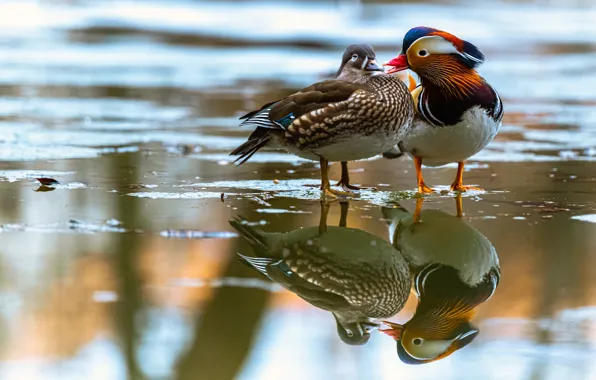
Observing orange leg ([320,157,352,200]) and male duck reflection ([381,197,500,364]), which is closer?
male duck reflection ([381,197,500,364])

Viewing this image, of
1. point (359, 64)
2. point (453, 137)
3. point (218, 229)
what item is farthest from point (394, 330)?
point (359, 64)

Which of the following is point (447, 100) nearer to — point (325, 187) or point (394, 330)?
point (325, 187)

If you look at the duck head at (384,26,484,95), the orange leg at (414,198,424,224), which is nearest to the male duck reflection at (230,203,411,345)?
the orange leg at (414,198,424,224)

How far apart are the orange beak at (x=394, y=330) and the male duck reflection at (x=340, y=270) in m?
0.05

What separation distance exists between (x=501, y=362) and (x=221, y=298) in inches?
41.4

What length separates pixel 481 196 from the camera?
5570 millimetres

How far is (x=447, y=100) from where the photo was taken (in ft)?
18.2

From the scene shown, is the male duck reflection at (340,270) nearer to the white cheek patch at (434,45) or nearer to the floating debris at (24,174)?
the white cheek patch at (434,45)

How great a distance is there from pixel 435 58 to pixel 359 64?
0.45 meters

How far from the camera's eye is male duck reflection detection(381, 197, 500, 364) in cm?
319

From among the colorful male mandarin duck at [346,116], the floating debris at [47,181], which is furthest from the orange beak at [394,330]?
the floating debris at [47,181]

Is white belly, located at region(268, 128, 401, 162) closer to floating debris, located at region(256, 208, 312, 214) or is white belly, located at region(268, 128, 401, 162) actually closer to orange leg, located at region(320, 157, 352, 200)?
orange leg, located at region(320, 157, 352, 200)

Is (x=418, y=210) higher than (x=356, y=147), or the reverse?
(x=356, y=147)

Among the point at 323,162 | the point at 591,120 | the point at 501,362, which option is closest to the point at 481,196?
the point at 323,162
